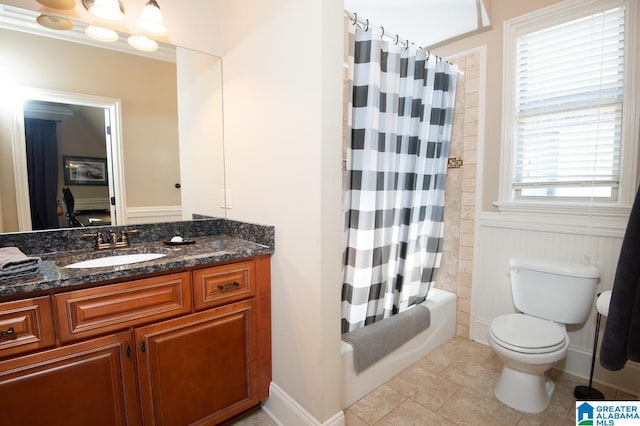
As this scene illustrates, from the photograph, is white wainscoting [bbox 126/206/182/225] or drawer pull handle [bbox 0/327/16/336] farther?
white wainscoting [bbox 126/206/182/225]

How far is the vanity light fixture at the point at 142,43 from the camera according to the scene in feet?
Result: 5.33

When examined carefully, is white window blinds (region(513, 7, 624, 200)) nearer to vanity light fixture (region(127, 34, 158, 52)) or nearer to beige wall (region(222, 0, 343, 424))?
beige wall (region(222, 0, 343, 424))

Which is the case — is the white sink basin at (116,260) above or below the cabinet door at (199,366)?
above

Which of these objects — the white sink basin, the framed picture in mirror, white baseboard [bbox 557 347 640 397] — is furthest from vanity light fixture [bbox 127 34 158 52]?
white baseboard [bbox 557 347 640 397]

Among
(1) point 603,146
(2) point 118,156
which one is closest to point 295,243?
(2) point 118,156

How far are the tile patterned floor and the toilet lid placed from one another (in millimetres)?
375

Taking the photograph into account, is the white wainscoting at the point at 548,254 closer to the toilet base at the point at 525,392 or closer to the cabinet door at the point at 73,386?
the toilet base at the point at 525,392

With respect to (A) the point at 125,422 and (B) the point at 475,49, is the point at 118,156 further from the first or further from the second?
(B) the point at 475,49

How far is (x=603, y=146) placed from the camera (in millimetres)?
1805

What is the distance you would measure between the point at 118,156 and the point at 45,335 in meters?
0.97

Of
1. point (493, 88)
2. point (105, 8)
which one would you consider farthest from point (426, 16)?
point (105, 8)

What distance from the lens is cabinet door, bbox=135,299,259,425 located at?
1287 millimetres

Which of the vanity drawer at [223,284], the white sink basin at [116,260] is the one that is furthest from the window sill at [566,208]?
the white sink basin at [116,260]

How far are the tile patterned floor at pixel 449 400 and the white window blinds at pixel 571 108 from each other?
3.89 ft
